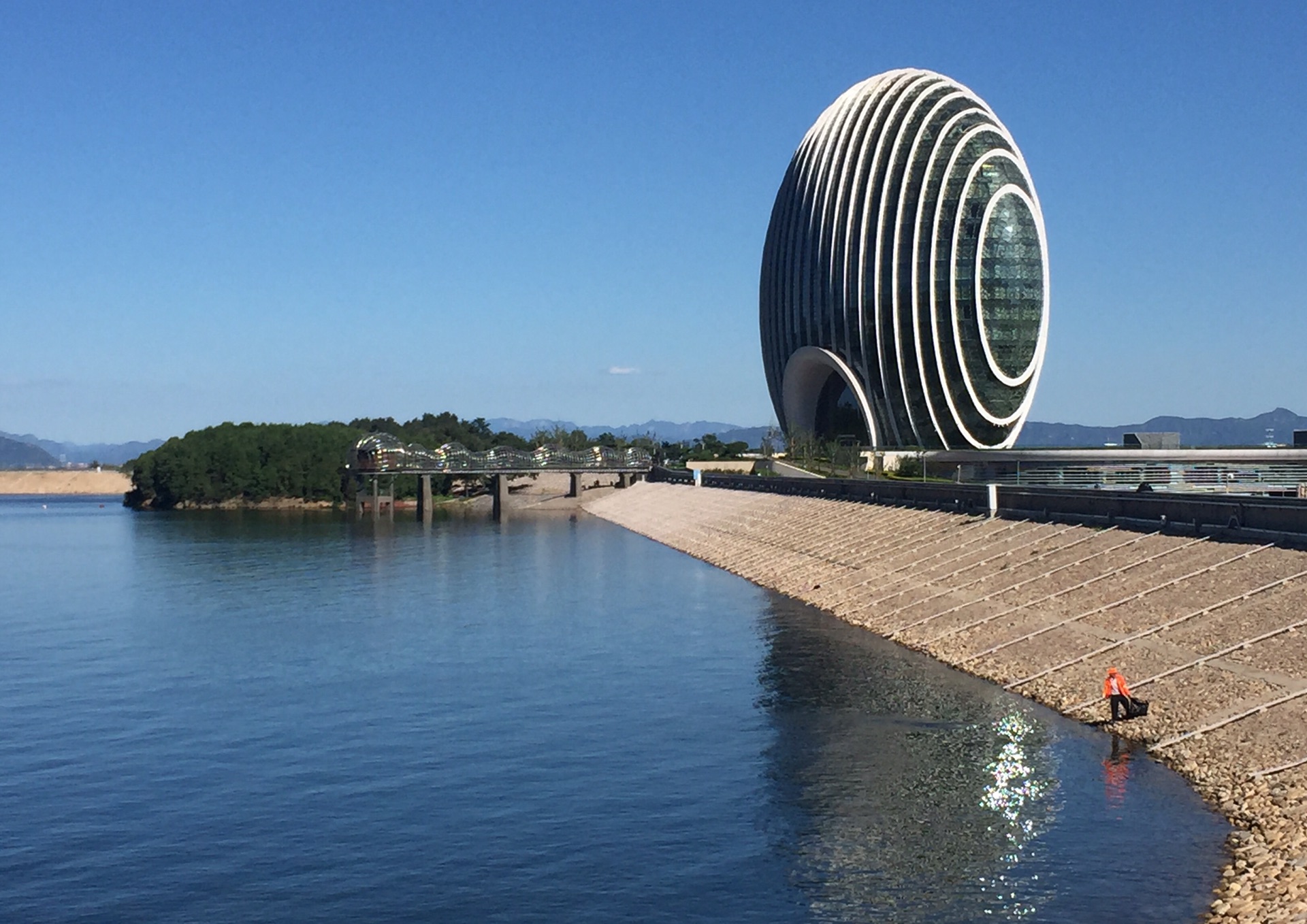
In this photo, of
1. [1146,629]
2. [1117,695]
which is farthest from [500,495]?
[1117,695]

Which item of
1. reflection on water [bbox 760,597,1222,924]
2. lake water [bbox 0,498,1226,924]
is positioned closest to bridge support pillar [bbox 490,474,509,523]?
A: lake water [bbox 0,498,1226,924]

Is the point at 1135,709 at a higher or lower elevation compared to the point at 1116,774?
higher

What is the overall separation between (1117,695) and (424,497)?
103 metres

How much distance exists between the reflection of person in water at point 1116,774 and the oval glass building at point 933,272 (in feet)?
282

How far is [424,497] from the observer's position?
123500 mm

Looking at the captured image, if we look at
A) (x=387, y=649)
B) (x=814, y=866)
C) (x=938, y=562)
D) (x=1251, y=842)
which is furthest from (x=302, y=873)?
(x=938, y=562)

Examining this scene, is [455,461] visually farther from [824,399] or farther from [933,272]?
[933,272]

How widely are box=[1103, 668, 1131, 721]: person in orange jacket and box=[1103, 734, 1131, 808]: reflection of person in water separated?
0.75 m

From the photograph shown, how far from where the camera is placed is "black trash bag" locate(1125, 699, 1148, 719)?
80.4 ft

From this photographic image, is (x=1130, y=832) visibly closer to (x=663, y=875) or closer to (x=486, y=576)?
(x=663, y=875)

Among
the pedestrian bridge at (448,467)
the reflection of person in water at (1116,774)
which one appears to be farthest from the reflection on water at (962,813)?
the pedestrian bridge at (448,467)

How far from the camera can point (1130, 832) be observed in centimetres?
1925

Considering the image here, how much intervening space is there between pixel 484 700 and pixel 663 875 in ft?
41.4

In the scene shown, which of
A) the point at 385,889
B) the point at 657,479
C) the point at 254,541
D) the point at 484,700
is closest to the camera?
the point at 385,889
